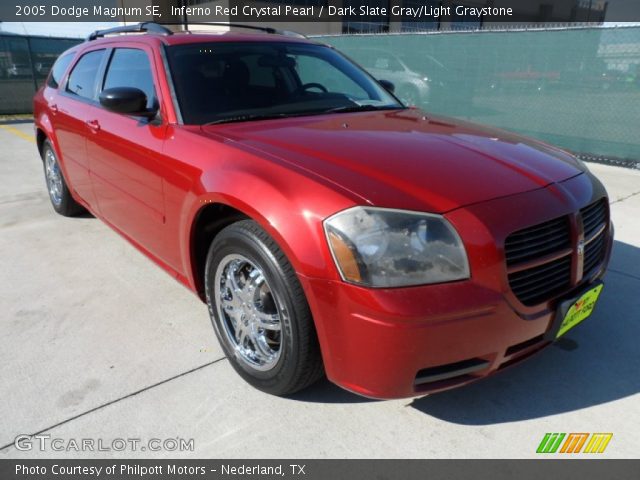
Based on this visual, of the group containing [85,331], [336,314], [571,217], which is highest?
[571,217]

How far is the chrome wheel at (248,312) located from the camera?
2.26 meters

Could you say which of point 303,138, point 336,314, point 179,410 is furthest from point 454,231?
point 179,410

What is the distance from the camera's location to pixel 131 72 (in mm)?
3250

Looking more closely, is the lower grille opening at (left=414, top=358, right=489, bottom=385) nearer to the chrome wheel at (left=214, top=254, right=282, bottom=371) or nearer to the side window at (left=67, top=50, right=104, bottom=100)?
the chrome wheel at (left=214, top=254, right=282, bottom=371)

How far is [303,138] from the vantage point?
241 cm

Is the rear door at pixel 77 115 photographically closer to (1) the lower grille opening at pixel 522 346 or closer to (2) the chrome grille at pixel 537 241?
(2) the chrome grille at pixel 537 241

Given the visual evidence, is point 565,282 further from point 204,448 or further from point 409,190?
point 204,448

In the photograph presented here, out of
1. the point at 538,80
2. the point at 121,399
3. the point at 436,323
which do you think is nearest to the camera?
the point at 436,323

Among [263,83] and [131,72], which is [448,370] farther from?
[131,72]

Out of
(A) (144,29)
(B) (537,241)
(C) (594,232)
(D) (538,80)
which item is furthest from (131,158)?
(D) (538,80)

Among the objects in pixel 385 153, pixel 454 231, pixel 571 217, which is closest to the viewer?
pixel 454 231

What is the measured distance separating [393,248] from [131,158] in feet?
6.42
